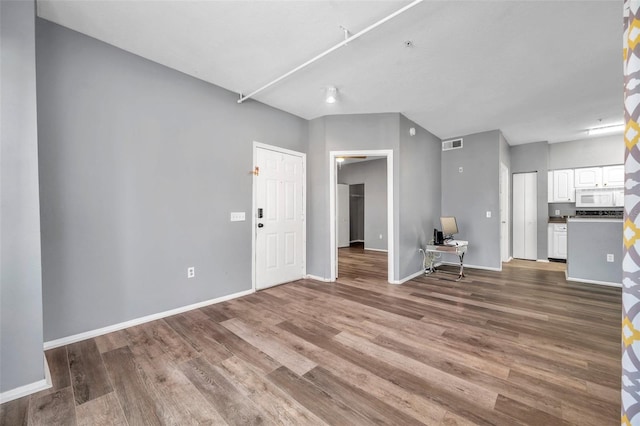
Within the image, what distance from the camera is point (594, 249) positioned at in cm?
414

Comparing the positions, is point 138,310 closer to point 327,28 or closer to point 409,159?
point 327,28

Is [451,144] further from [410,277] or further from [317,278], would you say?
[317,278]

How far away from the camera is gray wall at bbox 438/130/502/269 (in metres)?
5.01

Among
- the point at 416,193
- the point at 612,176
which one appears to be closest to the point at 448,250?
the point at 416,193

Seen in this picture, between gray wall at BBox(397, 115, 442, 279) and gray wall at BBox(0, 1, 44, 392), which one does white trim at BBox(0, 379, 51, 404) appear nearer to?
gray wall at BBox(0, 1, 44, 392)

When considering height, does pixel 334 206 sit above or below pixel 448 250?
above

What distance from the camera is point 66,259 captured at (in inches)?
88.8

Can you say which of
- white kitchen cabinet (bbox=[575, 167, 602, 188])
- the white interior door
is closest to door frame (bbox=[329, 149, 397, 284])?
the white interior door

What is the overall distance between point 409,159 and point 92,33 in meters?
4.24

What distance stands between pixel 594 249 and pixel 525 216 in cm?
208

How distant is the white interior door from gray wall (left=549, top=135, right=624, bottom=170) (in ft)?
16.9

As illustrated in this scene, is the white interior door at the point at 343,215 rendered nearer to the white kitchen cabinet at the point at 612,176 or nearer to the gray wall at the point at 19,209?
the white kitchen cabinet at the point at 612,176

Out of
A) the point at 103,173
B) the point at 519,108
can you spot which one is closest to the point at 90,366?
the point at 103,173

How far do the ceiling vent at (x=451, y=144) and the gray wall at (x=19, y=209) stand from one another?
6.11 m
